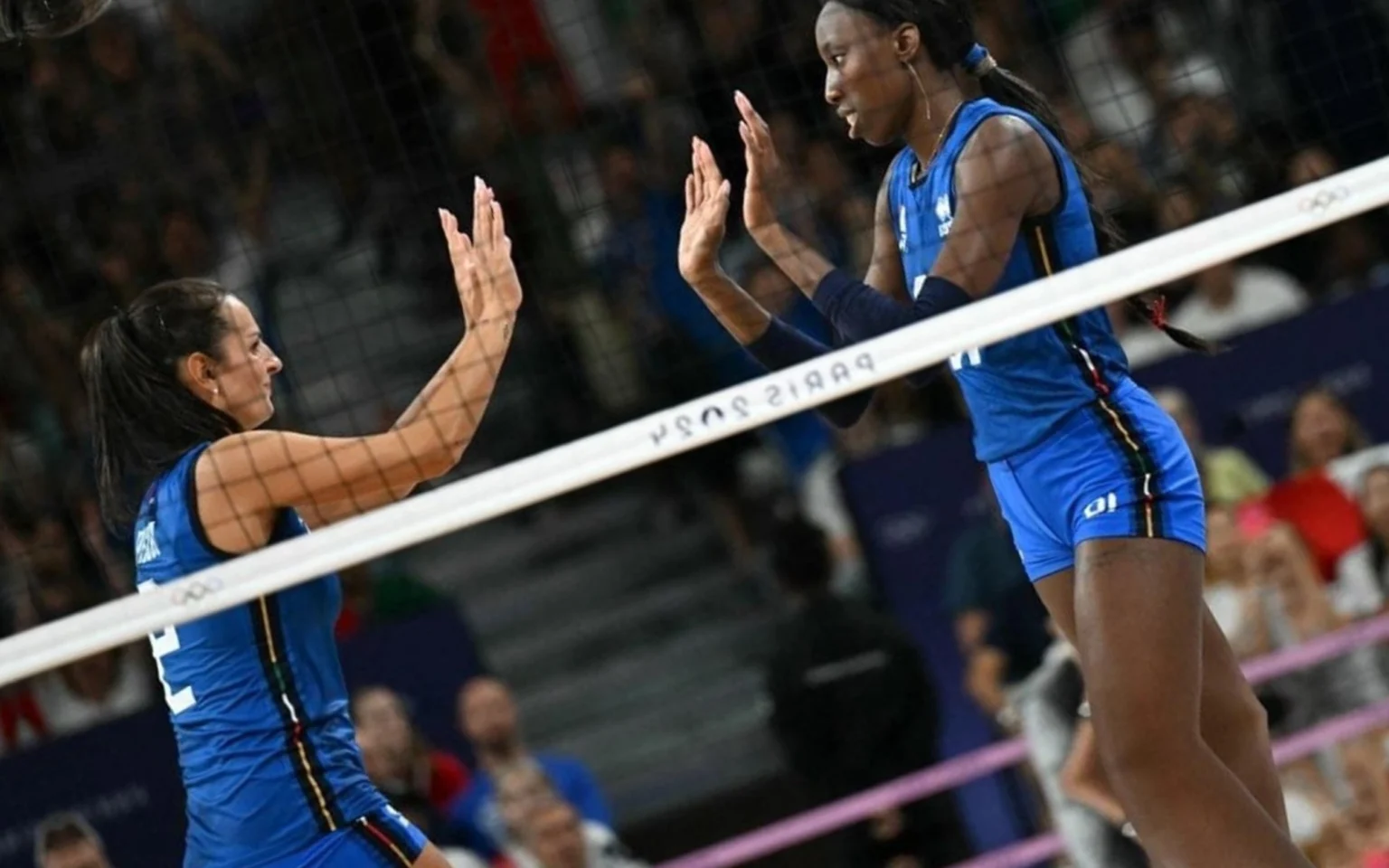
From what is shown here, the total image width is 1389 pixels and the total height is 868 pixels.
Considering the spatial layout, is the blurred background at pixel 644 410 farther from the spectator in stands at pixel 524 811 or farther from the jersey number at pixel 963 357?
the jersey number at pixel 963 357

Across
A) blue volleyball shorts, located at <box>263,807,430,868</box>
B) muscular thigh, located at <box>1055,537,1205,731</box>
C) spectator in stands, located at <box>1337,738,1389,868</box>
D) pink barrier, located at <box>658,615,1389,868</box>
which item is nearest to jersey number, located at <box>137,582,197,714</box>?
blue volleyball shorts, located at <box>263,807,430,868</box>

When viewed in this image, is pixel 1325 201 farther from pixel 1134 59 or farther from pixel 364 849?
pixel 1134 59

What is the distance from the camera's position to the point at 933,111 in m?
5.30

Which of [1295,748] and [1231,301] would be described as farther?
[1231,301]

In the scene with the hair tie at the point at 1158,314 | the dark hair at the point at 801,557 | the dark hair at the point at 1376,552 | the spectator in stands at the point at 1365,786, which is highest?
the hair tie at the point at 1158,314

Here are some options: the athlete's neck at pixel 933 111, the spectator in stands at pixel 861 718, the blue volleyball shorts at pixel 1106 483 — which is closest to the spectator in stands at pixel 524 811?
the spectator in stands at pixel 861 718

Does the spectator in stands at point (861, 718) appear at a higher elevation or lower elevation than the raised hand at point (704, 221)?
lower

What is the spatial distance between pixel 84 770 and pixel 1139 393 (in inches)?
164

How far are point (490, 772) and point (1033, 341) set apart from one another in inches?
137

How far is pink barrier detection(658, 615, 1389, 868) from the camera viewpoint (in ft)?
26.4

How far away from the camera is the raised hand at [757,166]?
537 cm

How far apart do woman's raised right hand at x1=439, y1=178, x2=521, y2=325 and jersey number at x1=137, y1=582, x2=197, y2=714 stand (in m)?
0.88

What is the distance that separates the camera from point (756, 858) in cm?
815

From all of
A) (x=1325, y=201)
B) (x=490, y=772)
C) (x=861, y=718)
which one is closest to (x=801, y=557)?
(x=861, y=718)
